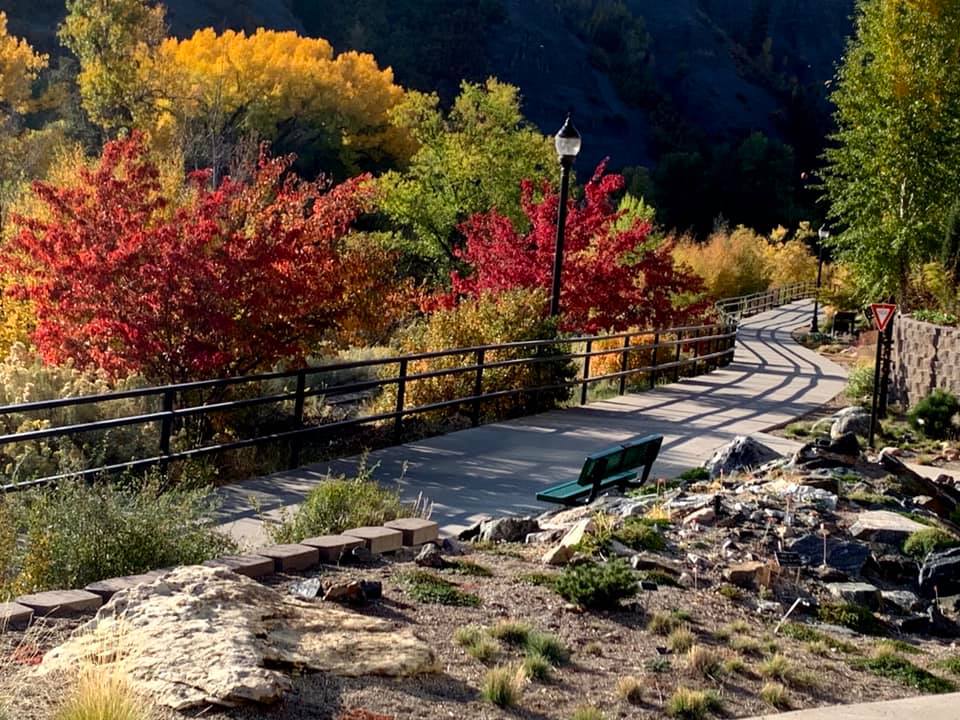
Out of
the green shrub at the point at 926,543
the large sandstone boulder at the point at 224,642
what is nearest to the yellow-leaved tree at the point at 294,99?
the green shrub at the point at 926,543

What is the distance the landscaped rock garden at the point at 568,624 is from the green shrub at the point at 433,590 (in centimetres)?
1

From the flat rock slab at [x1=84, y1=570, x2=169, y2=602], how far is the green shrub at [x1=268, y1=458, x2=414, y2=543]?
6.97 feet

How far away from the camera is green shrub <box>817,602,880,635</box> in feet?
24.7

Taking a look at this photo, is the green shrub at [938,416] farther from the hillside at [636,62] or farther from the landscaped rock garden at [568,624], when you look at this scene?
the hillside at [636,62]

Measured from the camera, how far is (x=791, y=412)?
67.2 ft

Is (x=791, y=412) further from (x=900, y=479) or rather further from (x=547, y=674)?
(x=547, y=674)

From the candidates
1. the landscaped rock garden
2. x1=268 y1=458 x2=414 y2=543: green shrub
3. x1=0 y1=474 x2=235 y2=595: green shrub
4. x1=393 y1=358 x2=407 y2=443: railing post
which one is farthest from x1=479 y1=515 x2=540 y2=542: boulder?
x1=393 y1=358 x2=407 y2=443: railing post

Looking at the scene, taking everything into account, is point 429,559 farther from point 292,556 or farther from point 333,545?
point 292,556

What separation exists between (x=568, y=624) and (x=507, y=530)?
8.77 feet

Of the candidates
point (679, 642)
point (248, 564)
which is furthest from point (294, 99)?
point (679, 642)

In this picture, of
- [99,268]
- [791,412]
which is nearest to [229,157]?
[791,412]

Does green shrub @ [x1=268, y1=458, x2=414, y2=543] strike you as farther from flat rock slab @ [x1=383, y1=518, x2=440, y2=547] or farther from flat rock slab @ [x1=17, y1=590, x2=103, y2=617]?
flat rock slab @ [x1=17, y1=590, x2=103, y2=617]

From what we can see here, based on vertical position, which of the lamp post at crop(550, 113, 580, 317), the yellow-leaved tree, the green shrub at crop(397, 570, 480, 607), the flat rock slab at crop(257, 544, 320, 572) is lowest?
the green shrub at crop(397, 570, 480, 607)

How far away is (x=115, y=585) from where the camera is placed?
6.49m
